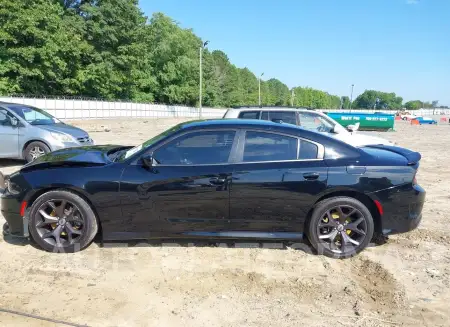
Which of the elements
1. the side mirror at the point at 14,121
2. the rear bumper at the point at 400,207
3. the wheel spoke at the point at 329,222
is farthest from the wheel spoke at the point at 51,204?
the side mirror at the point at 14,121

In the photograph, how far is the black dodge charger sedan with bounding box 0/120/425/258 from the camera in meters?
3.96

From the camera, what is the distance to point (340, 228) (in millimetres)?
4145

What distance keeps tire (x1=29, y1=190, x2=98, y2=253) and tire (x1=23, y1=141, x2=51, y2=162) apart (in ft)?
16.0

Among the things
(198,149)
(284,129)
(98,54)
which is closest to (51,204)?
(198,149)

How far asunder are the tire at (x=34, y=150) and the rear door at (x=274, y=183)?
619 cm

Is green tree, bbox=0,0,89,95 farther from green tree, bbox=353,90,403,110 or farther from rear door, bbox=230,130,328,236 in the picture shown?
green tree, bbox=353,90,403,110

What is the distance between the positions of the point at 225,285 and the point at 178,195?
3.62ft

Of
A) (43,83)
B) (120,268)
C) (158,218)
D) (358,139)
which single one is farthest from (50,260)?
(43,83)

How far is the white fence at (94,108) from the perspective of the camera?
1067 inches

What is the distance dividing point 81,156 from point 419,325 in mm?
4013

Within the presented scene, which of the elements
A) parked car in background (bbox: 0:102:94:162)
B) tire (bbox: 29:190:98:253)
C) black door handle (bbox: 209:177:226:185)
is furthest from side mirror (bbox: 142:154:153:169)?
parked car in background (bbox: 0:102:94:162)

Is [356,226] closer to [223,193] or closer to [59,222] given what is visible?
[223,193]

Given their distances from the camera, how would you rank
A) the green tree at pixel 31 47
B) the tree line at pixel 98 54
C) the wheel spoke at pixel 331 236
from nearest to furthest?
the wheel spoke at pixel 331 236, the green tree at pixel 31 47, the tree line at pixel 98 54

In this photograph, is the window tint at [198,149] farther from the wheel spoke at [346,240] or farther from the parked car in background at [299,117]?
the parked car in background at [299,117]
